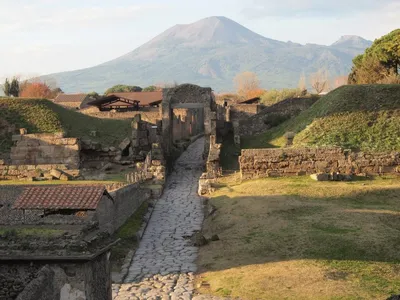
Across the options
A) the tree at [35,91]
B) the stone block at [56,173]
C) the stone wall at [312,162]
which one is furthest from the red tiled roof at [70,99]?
the stone wall at [312,162]

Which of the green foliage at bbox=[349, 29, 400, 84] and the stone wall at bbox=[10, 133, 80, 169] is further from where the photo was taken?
the green foliage at bbox=[349, 29, 400, 84]

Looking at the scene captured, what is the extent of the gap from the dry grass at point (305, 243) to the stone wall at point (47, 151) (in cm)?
1285

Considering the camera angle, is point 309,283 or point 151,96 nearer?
point 309,283

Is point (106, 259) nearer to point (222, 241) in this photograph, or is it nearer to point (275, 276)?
point (275, 276)

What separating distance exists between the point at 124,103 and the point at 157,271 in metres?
43.1


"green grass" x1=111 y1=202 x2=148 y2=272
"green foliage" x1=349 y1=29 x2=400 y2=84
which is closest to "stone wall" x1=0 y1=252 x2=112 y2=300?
"green grass" x1=111 y1=202 x2=148 y2=272

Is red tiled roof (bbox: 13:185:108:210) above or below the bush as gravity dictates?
below

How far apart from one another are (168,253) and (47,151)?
1808 cm

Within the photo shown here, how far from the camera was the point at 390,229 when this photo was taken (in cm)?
1558

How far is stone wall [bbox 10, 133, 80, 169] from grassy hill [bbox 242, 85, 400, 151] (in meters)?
11.8

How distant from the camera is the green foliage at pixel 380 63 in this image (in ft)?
174

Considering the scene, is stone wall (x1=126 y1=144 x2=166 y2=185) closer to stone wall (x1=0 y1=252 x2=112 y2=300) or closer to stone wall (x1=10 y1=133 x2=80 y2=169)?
stone wall (x1=10 y1=133 x2=80 y2=169)

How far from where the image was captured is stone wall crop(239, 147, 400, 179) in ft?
82.7

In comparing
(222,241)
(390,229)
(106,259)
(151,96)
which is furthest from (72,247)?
(151,96)
